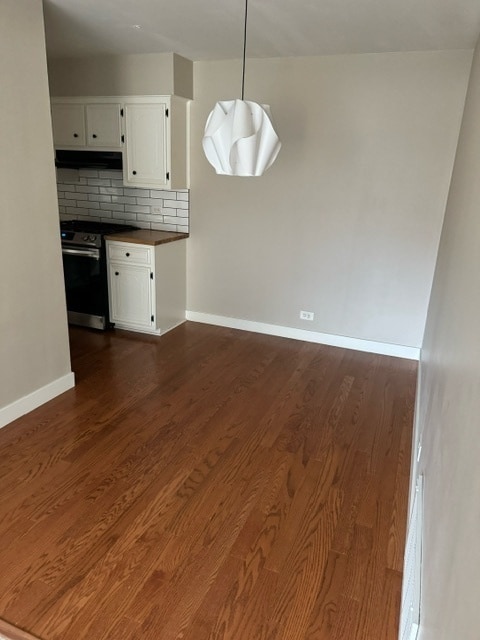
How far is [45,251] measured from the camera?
3.02m

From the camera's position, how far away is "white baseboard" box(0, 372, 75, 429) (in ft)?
9.61

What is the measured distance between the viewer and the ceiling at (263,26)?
273 centimetres

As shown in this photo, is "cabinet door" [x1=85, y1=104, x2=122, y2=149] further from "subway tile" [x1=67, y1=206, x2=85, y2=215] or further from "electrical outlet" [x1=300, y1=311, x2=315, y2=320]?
"electrical outlet" [x1=300, y1=311, x2=315, y2=320]

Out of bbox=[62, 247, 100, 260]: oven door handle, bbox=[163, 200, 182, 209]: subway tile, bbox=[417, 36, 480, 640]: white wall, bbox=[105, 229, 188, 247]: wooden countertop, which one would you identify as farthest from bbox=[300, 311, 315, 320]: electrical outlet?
bbox=[417, 36, 480, 640]: white wall

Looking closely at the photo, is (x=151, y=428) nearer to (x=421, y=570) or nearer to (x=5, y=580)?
(x=5, y=580)

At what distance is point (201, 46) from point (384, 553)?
3.70 m

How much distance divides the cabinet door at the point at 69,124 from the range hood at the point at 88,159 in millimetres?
113

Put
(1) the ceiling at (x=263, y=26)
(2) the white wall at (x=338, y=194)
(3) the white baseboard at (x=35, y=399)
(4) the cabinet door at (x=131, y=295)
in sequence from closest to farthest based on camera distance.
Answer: (1) the ceiling at (x=263, y=26)
(3) the white baseboard at (x=35, y=399)
(2) the white wall at (x=338, y=194)
(4) the cabinet door at (x=131, y=295)

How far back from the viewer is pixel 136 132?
14.0ft

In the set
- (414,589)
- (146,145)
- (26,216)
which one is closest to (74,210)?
(146,145)

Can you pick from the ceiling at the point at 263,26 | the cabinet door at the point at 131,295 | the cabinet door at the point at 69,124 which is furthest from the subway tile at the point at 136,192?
the ceiling at the point at 263,26

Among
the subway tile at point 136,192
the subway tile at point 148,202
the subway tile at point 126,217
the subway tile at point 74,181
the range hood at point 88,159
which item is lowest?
the subway tile at point 126,217

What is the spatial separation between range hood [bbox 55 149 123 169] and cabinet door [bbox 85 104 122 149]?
10cm

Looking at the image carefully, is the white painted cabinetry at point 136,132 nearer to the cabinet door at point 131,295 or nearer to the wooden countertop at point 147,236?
the wooden countertop at point 147,236
